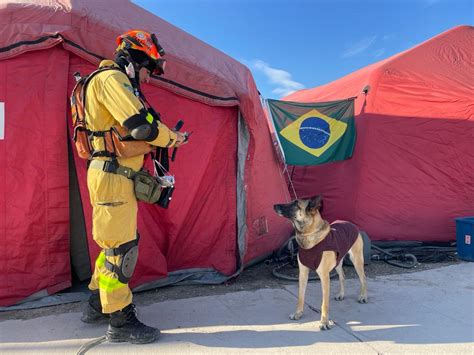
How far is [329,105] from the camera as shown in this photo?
6.32m

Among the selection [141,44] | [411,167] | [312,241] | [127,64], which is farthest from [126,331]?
[411,167]

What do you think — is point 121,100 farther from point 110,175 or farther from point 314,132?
point 314,132

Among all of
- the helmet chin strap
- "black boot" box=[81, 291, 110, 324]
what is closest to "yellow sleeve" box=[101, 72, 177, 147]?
the helmet chin strap

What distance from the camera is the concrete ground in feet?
9.62

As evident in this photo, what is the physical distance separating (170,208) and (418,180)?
12.7ft

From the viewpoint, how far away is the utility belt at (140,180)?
2861 mm

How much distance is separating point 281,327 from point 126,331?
119 centimetres

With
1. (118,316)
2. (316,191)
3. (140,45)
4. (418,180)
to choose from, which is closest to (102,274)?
(118,316)

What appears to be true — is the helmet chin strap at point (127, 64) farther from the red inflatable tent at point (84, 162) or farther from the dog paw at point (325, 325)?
the dog paw at point (325, 325)

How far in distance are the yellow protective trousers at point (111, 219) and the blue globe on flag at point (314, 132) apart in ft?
12.3

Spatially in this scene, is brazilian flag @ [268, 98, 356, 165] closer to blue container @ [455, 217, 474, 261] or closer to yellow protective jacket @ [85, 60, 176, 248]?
blue container @ [455, 217, 474, 261]

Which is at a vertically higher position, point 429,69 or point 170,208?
point 429,69

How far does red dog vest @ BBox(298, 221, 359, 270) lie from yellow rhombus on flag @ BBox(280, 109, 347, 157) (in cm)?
248

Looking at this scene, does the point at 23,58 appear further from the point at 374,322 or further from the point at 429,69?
the point at 429,69
